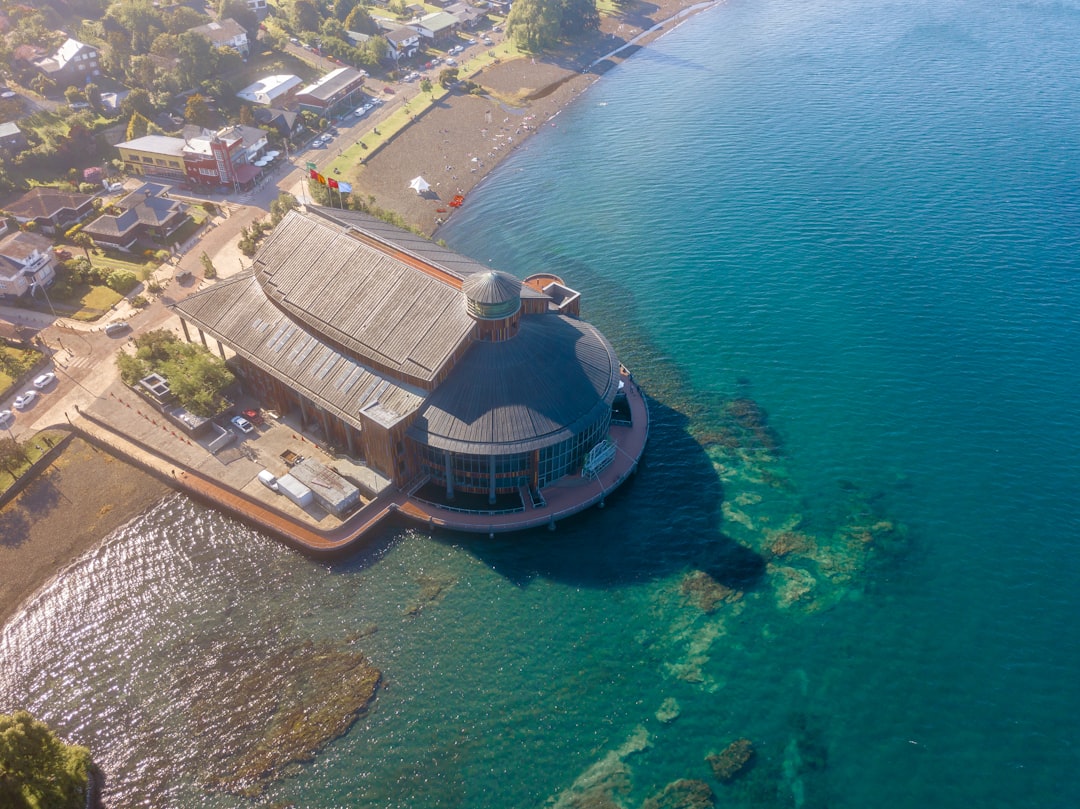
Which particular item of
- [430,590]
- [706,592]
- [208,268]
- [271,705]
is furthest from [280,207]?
[706,592]

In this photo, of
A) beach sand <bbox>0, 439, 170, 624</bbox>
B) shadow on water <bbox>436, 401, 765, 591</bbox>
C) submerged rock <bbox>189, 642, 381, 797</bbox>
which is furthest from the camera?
shadow on water <bbox>436, 401, 765, 591</bbox>

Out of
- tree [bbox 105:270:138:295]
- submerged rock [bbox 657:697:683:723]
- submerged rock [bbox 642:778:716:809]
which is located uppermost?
tree [bbox 105:270:138:295]

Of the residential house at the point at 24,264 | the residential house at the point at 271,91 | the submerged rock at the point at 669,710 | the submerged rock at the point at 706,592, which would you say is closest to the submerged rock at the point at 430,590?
the submerged rock at the point at 669,710

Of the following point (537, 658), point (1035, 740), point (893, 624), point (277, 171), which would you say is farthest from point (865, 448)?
point (277, 171)

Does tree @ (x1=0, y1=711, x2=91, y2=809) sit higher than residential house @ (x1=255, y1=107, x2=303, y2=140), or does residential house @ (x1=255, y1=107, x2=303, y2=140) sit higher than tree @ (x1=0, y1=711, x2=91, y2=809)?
residential house @ (x1=255, y1=107, x2=303, y2=140)

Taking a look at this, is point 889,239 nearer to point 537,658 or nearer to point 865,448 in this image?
point 865,448

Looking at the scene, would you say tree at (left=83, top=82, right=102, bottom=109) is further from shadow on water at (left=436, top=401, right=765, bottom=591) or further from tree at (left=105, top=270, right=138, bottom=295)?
shadow on water at (left=436, top=401, right=765, bottom=591)

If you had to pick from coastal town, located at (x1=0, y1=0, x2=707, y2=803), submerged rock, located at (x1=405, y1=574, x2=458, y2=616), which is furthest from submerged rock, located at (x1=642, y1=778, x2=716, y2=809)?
coastal town, located at (x1=0, y1=0, x2=707, y2=803)

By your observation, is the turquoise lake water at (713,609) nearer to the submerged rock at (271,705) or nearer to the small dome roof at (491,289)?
Result: the submerged rock at (271,705)
